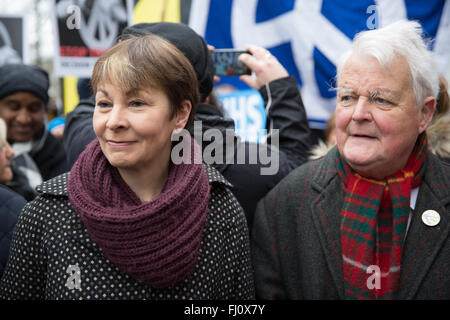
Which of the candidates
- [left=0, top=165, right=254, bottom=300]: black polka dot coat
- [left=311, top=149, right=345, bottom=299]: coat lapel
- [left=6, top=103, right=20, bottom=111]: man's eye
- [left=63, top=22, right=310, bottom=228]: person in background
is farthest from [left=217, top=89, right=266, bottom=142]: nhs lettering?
[left=0, top=165, right=254, bottom=300]: black polka dot coat

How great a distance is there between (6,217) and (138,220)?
814 mm

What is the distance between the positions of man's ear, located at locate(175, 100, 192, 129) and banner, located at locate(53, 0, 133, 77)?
70.3 inches

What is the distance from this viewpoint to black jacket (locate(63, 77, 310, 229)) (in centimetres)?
222

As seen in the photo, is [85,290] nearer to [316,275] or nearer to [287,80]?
[316,275]

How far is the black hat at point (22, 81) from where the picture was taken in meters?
3.85

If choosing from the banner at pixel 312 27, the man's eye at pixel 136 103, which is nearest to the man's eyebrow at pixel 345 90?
the man's eye at pixel 136 103

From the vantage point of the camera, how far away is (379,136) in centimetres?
205

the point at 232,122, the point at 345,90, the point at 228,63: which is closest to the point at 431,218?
the point at 345,90

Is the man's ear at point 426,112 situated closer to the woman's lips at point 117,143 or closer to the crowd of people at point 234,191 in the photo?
the crowd of people at point 234,191

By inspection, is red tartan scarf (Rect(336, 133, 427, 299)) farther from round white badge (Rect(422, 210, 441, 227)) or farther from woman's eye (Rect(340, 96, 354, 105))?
woman's eye (Rect(340, 96, 354, 105))

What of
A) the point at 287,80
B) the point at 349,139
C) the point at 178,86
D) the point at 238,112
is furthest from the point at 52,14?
the point at 349,139

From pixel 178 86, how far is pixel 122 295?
737 mm

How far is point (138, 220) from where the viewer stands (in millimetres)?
1651

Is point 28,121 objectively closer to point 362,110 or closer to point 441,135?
point 362,110
